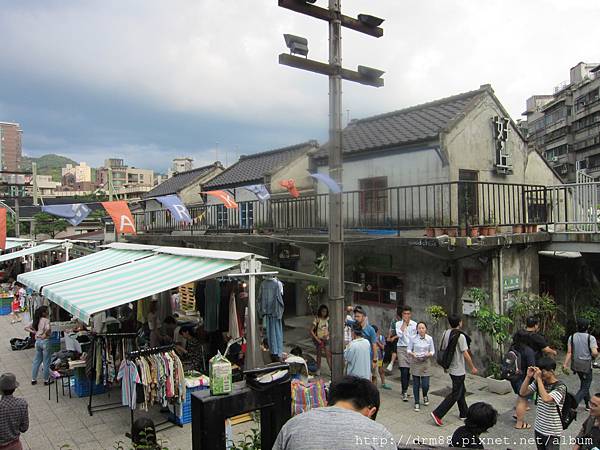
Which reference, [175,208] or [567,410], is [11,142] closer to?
[175,208]

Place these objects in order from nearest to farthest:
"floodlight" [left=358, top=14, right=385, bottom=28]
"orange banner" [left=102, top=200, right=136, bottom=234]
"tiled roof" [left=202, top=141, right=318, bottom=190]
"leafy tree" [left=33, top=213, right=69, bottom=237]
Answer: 1. "floodlight" [left=358, top=14, right=385, bottom=28]
2. "orange banner" [left=102, top=200, right=136, bottom=234]
3. "tiled roof" [left=202, top=141, right=318, bottom=190]
4. "leafy tree" [left=33, top=213, right=69, bottom=237]

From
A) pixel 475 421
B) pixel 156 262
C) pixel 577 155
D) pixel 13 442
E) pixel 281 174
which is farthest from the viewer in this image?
pixel 577 155

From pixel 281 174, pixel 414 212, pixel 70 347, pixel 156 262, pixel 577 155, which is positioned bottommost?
pixel 70 347

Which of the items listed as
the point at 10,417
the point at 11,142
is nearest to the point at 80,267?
the point at 10,417

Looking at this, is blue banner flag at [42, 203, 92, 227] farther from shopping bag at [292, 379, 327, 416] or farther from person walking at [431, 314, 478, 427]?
person walking at [431, 314, 478, 427]

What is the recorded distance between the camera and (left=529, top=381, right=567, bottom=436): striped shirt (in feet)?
16.9

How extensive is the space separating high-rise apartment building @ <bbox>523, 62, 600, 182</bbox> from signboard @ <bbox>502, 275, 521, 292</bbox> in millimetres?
40093

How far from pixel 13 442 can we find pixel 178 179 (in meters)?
27.1

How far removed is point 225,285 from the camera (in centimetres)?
1038

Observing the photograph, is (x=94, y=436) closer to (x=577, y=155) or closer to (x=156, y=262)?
(x=156, y=262)

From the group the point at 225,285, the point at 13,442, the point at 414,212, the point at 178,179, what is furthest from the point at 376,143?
the point at 178,179

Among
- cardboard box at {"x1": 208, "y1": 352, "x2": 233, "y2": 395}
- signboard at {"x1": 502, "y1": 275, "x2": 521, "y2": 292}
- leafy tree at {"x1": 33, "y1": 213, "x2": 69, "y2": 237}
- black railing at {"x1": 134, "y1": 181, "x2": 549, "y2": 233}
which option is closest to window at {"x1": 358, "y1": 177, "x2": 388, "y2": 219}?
black railing at {"x1": 134, "y1": 181, "x2": 549, "y2": 233}

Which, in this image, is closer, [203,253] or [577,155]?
[203,253]

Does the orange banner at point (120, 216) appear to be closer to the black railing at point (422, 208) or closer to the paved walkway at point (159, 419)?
the black railing at point (422, 208)
